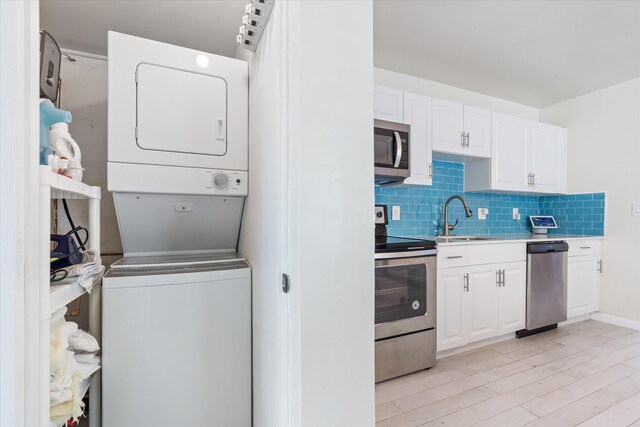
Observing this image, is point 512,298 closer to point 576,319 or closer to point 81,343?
point 576,319

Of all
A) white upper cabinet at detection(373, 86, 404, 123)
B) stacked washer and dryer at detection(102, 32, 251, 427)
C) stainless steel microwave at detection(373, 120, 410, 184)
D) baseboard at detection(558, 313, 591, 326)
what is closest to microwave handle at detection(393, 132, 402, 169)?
stainless steel microwave at detection(373, 120, 410, 184)

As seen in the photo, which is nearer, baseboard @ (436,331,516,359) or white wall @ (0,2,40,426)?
white wall @ (0,2,40,426)

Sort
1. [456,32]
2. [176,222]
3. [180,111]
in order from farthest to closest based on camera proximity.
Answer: [456,32]
[176,222]
[180,111]

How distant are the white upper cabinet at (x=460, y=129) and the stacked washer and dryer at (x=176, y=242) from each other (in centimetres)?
179

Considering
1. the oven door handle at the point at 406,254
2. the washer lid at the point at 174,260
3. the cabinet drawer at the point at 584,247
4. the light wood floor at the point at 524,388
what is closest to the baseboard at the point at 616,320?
the light wood floor at the point at 524,388

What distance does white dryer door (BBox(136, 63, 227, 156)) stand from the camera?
4.79 feet

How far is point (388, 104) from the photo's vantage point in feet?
7.85

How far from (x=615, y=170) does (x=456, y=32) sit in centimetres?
250

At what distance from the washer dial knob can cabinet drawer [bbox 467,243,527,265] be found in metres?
1.95

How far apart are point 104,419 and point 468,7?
2.94 m

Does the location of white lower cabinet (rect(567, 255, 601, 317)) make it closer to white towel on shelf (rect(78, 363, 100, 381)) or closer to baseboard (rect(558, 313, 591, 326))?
baseboard (rect(558, 313, 591, 326))

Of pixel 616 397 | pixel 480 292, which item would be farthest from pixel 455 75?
pixel 616 397

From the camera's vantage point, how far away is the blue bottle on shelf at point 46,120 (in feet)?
3.00

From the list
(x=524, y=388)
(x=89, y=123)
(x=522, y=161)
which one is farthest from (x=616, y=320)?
(x=89, y=123)
